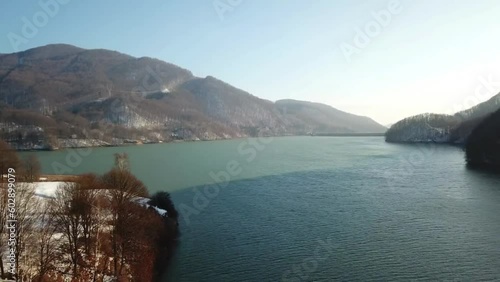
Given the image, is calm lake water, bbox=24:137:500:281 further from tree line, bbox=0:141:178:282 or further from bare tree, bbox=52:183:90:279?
bare tree, bbox=52:183:90:279

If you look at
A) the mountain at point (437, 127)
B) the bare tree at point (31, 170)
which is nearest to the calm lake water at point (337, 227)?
the bare tree at point (31, 170)

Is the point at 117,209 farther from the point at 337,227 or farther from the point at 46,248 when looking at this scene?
the point at 337,227

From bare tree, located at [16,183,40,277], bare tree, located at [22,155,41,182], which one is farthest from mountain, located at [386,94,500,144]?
bare tree, located at [16,183,40,277]

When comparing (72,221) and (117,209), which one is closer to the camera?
(72,221)

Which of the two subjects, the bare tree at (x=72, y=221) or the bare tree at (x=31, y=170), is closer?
the bare tree at (x=72, y=221)

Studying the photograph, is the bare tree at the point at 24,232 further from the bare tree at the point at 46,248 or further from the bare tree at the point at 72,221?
the bare tree at the point at 72,221

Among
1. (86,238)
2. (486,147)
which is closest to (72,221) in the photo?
(86,238)
